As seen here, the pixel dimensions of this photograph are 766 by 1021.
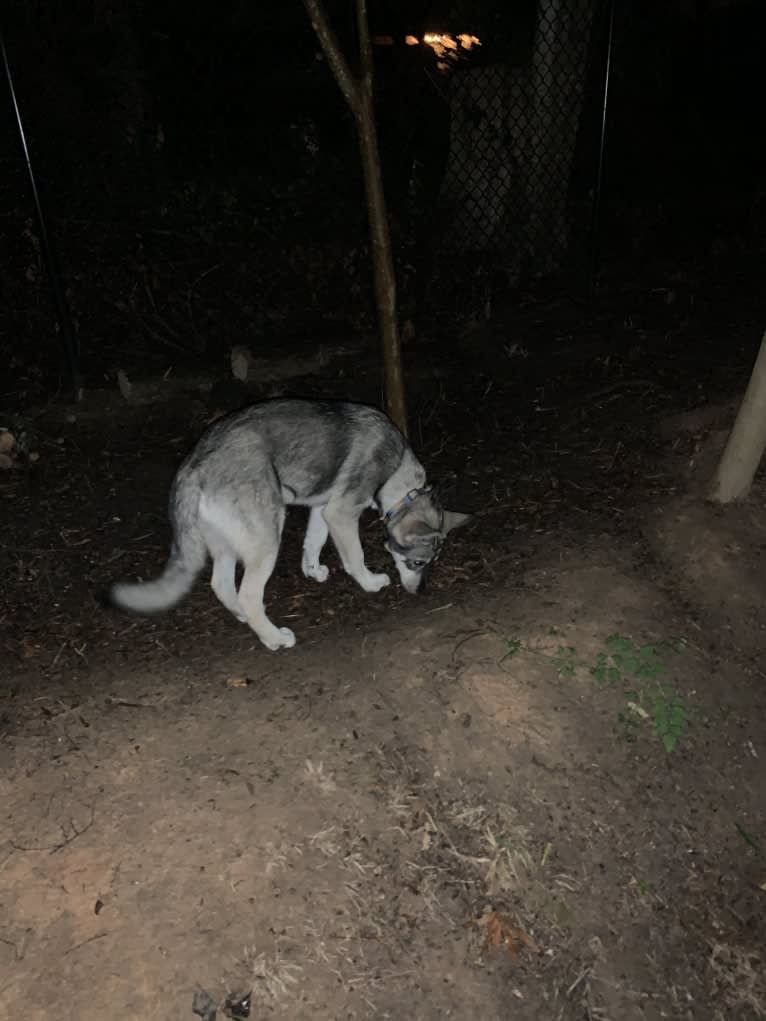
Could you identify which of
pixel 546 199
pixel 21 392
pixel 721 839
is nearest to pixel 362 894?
pixel 721 839

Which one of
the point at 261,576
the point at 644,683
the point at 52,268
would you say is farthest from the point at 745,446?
the point at 52,268

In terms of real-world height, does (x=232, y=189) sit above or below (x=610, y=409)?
above

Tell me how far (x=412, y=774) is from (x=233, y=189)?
22.5 feet

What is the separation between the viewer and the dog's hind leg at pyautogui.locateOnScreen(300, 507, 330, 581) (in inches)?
187

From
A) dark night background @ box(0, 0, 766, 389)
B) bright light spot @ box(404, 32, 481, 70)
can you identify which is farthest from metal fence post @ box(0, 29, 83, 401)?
bright light spot @ box(404, 32, 481, 70)

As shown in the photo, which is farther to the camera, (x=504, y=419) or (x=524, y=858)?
(x=504, y=419)

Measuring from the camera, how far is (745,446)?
445 cm

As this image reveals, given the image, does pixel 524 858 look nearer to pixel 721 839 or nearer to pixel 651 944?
pixel 651 944

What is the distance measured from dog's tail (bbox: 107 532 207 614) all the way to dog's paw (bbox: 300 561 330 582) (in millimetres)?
926

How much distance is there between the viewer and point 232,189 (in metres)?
7.93

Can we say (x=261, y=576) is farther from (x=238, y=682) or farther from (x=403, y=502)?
(x=403, y=502)

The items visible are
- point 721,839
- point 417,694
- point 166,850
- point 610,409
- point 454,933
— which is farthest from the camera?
point 610,409

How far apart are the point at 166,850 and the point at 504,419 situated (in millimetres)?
4381

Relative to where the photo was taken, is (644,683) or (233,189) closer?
(644,683)
